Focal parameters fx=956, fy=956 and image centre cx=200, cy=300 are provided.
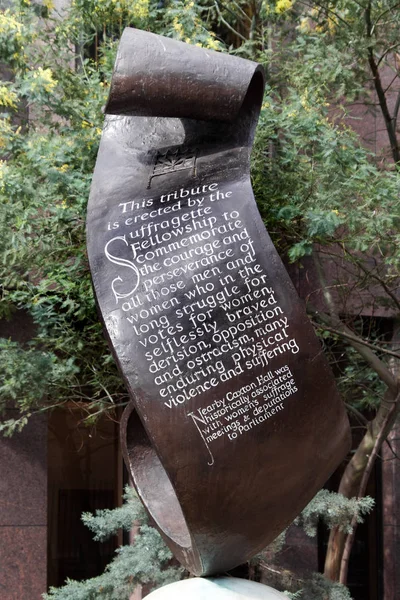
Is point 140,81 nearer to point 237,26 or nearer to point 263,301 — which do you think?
point 263,301

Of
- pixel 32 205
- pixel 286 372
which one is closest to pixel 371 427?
pixel 32 205

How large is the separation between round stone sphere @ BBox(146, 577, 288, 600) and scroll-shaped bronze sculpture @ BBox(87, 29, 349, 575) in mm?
104

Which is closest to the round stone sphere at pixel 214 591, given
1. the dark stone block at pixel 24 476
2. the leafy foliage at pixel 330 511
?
the leafy foliage at pixel 330 511

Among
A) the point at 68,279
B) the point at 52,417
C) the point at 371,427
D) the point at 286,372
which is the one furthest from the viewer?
the point at 52,417

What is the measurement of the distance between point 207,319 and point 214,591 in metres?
1.65

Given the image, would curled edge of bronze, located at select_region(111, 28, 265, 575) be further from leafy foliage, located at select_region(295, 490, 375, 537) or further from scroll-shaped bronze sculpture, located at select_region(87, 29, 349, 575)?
leafy foliage, located at select_region(295, 490, 375, 537)

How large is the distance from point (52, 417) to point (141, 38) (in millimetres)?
7327

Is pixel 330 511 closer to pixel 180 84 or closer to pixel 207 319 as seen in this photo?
pixel 207 319

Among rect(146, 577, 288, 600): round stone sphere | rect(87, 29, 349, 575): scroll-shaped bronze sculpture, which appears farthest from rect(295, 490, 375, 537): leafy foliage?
rect(87, 29, 349, 575): scroll-shaped bronze sculpture

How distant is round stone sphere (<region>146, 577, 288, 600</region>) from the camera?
557cm

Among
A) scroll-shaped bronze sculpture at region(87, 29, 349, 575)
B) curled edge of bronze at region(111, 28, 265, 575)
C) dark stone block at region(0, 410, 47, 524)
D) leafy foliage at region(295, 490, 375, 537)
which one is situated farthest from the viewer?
Result: dark stone block at region(0, 410, 47, 524)

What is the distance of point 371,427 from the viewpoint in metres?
10.5

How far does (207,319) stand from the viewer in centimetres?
526

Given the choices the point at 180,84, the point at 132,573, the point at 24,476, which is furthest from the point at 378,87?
the point at 24,476
